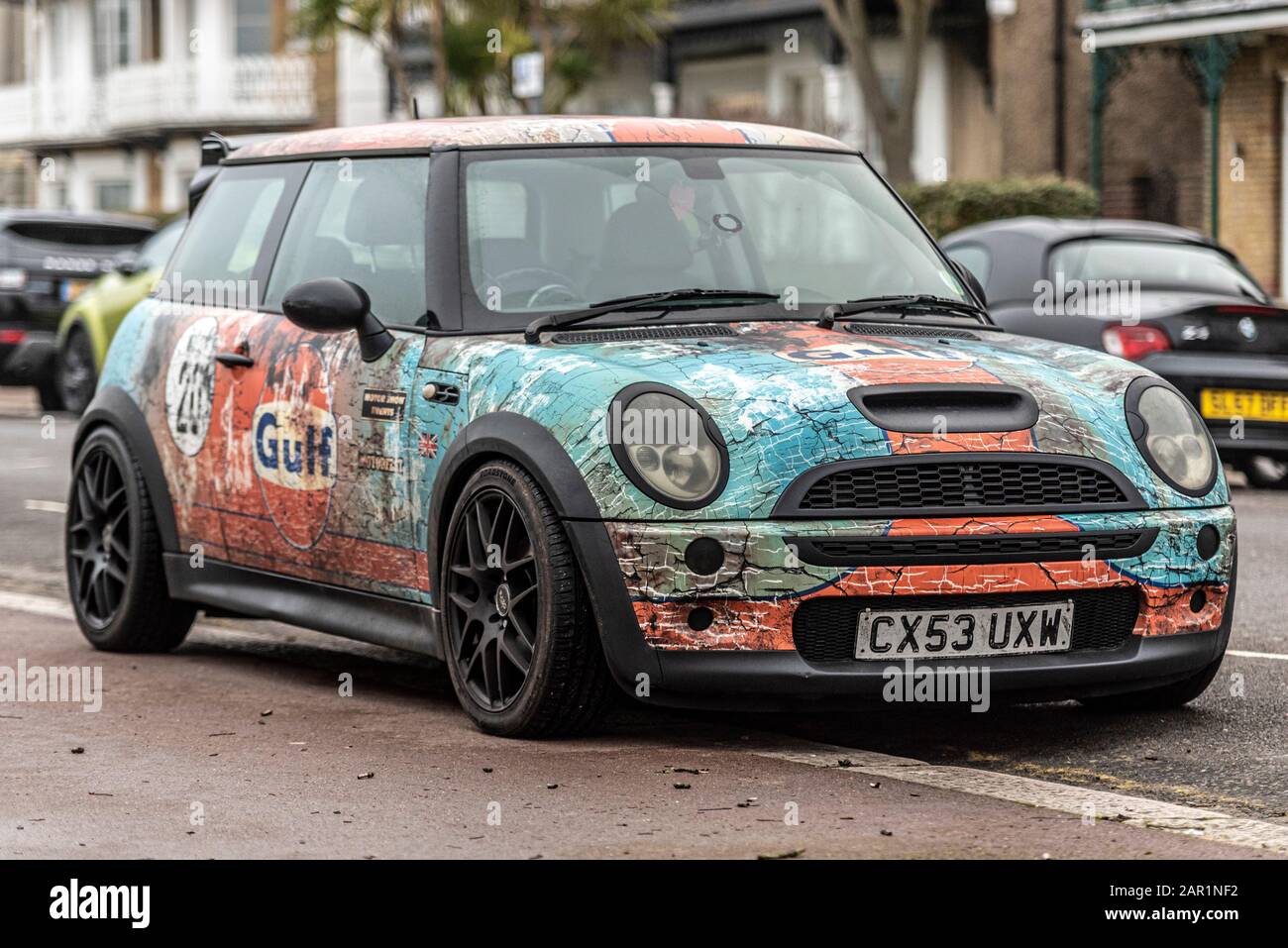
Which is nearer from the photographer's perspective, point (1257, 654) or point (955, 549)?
point (955, 549)

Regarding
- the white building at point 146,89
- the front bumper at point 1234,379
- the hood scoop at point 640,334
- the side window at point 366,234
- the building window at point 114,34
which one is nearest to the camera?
the hood scoop at point 640,334

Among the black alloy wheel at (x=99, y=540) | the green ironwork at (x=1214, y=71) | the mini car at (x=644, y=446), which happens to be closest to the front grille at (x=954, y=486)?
the mini car at (x=644, y=446)

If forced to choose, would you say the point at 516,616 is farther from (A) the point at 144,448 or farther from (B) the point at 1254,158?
(B) the point at 1254,158

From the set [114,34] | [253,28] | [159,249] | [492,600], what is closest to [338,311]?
[492,600]

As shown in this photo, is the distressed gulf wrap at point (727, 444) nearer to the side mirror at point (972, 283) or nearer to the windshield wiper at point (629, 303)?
the windshield wiper at point (629, 303)

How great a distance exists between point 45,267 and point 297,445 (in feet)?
53.9

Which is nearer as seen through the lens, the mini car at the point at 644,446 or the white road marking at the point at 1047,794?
the white road marking at the point at 1047,794

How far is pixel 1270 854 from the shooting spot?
489 centimetres

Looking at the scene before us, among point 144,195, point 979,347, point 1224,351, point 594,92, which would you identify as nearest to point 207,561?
point 979,347

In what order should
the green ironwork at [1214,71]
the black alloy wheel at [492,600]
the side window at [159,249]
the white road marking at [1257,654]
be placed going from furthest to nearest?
the green ironwork at [1214,71] < the side window at [159,249] < the white road marking at [1257,654] < the black alloy wheel at [492,600]

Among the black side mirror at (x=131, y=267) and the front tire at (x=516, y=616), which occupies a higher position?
the black side mirror at (x=131, y=267)

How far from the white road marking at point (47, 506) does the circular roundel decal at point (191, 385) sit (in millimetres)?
5532

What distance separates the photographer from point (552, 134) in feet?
23.3

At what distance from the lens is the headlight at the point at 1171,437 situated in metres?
6.25
